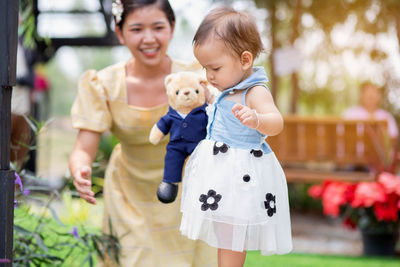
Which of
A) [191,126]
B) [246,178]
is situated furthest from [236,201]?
[191,126]

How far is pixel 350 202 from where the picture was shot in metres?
4.85

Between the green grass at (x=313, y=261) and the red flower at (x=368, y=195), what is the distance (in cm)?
48

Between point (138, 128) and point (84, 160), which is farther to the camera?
point (138, 128)

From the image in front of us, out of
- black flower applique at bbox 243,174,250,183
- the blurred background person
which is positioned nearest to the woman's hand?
black flower applique at bbox 243,174,250,183

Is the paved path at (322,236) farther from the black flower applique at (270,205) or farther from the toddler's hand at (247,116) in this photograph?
the toddler's hand at (247,116)

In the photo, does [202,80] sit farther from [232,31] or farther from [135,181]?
[135,181]

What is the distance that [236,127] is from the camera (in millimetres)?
1417

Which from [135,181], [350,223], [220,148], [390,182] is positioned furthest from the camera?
[350,223]

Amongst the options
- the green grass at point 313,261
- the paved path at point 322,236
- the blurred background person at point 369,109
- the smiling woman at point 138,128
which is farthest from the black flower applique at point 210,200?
the blurred background person at point 369,109

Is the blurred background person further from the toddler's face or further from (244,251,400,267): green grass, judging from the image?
the toddler's face

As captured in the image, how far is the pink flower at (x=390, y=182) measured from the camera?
4508 mm

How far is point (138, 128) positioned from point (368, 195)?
3.13 metres

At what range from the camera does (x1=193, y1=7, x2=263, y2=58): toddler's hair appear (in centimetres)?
137

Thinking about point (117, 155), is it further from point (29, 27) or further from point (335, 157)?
point (335, 157)
